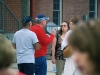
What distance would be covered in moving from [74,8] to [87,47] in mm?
23021

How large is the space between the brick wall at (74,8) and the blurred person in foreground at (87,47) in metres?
22.4

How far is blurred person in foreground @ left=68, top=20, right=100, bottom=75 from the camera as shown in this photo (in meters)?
2.14

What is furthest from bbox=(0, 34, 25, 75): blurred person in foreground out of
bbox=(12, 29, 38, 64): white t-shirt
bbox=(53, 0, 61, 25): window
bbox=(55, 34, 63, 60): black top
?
bbox=(53, 0, 61, 25): window

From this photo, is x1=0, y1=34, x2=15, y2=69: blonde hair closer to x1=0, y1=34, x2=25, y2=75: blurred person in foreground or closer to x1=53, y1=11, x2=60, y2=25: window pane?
x1=0, y1=34, x2=25, y2=75: blurred person in foreground

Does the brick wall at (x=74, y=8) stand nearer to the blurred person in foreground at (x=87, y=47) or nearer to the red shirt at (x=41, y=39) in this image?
the red shirt at (x=41, y=39)

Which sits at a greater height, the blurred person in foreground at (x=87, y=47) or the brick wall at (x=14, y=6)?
the blurred person in foreground at (x=87, y=47)

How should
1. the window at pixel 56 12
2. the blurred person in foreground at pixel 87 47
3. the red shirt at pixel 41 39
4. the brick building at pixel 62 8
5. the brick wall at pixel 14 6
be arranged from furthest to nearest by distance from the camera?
the window at pixel 56 12
the brick building at pixel 62 8
the brick wall at pixel 14 6
the red shirt at pixel 41 39
the blurred person in foreground at pixel 87 47

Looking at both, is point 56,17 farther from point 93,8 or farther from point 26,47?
point 26,47

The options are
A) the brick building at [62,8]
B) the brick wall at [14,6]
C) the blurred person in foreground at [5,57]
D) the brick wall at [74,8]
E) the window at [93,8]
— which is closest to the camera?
the blurred person in foreground at [5,57]

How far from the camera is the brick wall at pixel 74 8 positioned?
80.9ft

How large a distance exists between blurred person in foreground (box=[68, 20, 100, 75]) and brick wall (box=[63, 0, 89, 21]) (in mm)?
22425

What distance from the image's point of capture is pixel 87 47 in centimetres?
214

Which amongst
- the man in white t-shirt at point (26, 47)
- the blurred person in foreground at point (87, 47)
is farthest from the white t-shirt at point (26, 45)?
the blurred person in foreground at point (87, 47)

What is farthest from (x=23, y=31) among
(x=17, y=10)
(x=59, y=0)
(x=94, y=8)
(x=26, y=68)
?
(x=94, y=8)
